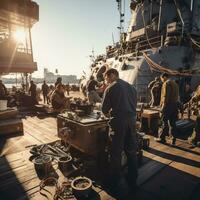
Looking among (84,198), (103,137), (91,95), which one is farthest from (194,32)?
(84,198)

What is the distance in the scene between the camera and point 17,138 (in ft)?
20.2

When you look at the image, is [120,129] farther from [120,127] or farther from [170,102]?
[170,102]

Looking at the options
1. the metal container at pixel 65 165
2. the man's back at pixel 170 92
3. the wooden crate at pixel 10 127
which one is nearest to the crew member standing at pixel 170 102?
the man's back at pixel 170 92

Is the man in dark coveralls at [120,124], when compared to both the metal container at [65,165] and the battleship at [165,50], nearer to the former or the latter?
the metal container at [65,165]

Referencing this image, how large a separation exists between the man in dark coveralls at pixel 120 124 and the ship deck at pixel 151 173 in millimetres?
371

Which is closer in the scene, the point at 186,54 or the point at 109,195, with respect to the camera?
the point at 109,195

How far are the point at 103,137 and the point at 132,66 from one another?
12.0m

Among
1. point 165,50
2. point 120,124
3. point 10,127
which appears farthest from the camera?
point 165,50

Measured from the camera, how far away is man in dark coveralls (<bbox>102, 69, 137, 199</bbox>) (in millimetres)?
3020

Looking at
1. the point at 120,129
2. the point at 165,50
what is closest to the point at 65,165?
the point at 120,129

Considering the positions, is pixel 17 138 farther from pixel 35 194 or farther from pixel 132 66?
pixel 132 66

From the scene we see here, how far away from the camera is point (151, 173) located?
372 centimetres

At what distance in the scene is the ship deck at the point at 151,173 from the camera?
305cm

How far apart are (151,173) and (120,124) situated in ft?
5.25
